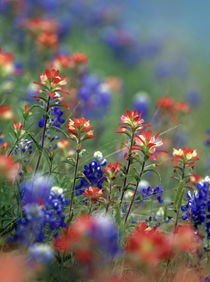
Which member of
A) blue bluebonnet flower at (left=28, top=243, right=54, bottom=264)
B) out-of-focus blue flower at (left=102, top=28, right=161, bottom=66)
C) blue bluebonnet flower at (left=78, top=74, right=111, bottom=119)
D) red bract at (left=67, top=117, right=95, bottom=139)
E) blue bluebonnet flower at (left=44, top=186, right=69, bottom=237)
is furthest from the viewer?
out-of-focus blue flower at (left=102, top=28, right=161, bottom=66)

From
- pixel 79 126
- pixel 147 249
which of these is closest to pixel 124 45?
pixel 79 126

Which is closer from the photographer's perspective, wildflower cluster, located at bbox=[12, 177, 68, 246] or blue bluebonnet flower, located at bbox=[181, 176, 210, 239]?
wildflower cluster, located at bbox=[12, 177, 68, 246]

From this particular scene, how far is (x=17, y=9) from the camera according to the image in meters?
5.52

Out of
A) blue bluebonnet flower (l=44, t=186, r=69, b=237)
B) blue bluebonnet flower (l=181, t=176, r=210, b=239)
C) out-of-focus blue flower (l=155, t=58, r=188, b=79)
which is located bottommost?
blue bluebonnet flower (l=44, t=186, r=69, b=237)

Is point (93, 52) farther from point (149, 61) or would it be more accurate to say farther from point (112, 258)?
point (112, 258)

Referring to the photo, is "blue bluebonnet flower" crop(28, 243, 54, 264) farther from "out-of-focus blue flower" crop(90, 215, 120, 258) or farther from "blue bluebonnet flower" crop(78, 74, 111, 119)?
"blue bluebonnet flower" crop(78, 74, 111, 119)

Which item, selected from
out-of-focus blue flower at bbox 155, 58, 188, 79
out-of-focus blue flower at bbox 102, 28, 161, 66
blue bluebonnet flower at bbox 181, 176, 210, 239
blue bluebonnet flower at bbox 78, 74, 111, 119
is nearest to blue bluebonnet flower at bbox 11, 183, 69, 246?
blue bluebonnet flower at bbox 181, 176, 210, 239

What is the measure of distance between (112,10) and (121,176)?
6562 mm

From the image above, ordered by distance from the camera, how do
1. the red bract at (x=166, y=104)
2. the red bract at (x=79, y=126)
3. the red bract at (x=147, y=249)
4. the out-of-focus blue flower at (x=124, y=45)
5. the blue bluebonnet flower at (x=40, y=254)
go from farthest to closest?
the out-of-focus blue flower at (x=124, y=45), the red bract at (x=166, y=104), the red bract at (x=79, y=126), the blue bluebonnet flower at (x=40, y=254), the red bract at (x=147, y=249)

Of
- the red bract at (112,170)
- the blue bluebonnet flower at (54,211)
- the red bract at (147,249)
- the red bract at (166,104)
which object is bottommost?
the red bract at (147,249)

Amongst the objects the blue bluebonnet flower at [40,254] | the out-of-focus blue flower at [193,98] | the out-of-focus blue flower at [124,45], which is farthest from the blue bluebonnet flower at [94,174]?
the out-of-focus blue flower at [124,45]

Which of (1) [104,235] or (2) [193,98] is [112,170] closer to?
(1) [104,235]

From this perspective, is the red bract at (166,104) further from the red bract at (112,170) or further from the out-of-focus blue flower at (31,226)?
the out-of-focus blue flower at (31,226)

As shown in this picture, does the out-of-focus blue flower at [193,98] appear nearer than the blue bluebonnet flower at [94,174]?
No
